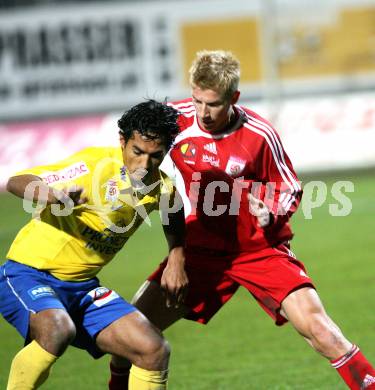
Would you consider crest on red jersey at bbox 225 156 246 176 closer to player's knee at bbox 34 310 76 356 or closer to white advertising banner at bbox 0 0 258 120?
player's knee at bbox 34 310 76 356

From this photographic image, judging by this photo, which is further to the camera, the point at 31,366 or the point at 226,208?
the point at 226,208

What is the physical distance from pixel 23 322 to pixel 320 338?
1601 mm

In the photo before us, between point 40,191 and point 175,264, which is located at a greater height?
point 40,191

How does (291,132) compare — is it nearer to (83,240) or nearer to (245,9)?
(245,9)

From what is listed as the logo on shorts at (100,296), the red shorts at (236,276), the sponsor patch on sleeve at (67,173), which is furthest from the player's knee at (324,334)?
the sponsor patch on sleeve at (67,173)

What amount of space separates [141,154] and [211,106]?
708mm

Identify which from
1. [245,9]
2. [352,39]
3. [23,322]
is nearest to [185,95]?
[245,9]

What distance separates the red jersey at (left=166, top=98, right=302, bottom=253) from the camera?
212 inches

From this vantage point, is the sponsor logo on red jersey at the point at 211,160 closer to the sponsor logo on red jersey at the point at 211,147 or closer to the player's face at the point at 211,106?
the sponsor logo on red jersey at the point at 211,147

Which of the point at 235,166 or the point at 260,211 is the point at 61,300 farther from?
the point at 235,166

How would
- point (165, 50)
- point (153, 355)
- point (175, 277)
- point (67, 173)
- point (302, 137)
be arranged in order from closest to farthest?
point (153, 355)
point (67, 173)
point (175, 277)
point (302, 137)
point (165, 50)

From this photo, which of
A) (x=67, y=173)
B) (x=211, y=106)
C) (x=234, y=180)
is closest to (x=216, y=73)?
(x=211, y=106)

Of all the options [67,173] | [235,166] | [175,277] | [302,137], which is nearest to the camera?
[67,173]

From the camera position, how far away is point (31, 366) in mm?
4438
